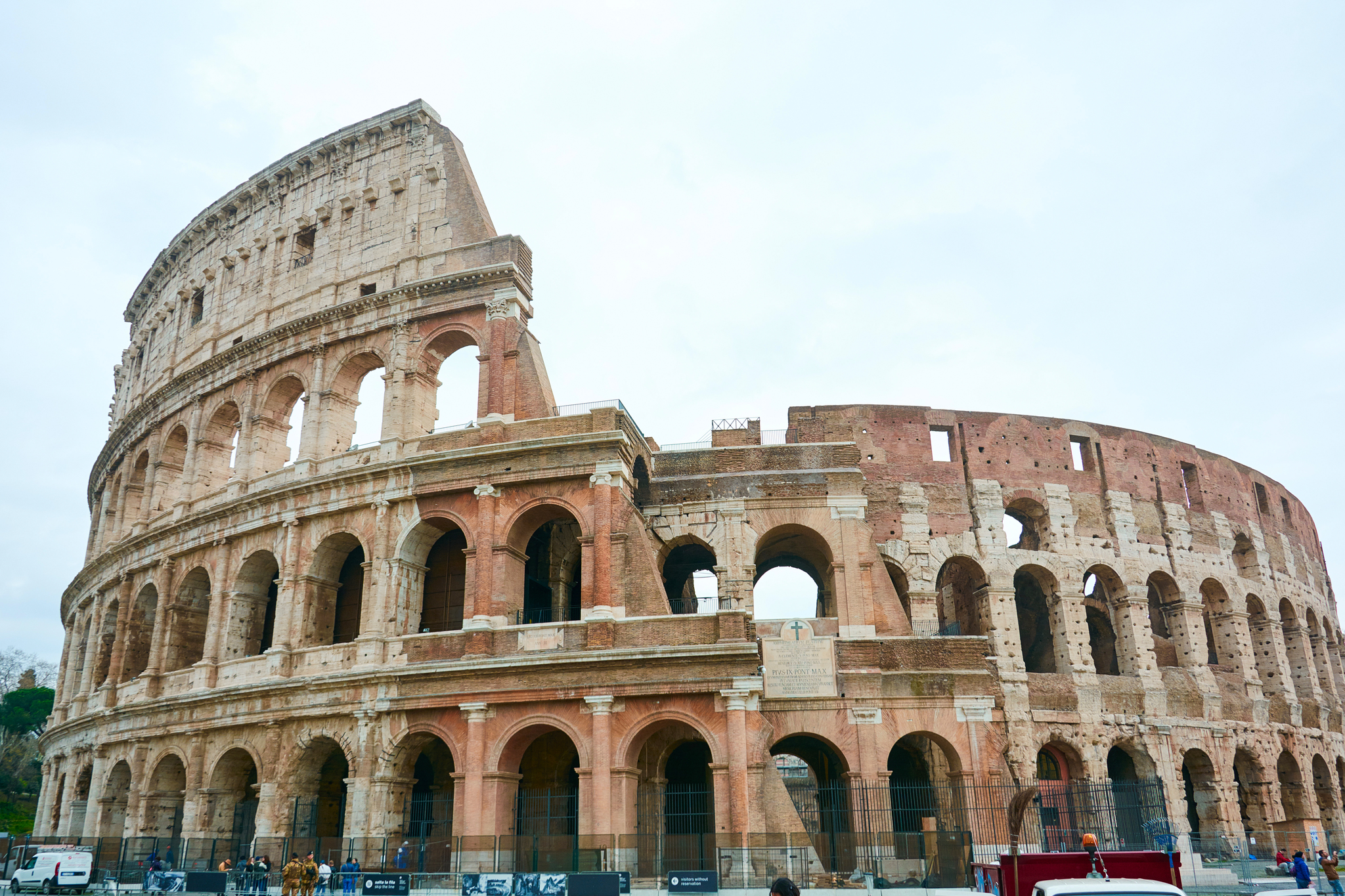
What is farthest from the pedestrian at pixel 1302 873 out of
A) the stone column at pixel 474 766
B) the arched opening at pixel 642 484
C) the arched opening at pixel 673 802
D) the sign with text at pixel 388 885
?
the sign with text at pixel 388 885

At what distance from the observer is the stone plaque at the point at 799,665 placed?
21328 mm

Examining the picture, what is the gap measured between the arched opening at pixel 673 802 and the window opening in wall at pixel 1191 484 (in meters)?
17.4

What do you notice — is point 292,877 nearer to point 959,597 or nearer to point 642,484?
point 642,484

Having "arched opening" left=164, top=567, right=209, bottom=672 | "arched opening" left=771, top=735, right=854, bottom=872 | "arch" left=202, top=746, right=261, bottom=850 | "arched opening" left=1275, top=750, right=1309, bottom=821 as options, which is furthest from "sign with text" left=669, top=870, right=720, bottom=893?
"arched opening" left=1275, top=750, right=1309, bottom=821

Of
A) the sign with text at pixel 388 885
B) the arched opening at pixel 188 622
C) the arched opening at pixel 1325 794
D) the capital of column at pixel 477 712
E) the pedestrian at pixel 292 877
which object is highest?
the arched opening at pixel 188 622

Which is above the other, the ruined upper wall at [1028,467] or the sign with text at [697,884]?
the ruined upper wall at [1028,467]

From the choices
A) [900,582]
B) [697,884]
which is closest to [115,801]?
[697,884]

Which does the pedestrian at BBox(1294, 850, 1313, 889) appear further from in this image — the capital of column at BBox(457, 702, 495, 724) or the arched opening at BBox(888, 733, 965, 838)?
the capital of column at BBox(457, 702, 495, 724)

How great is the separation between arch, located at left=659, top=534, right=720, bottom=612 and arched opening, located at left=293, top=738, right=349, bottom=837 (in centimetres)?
880

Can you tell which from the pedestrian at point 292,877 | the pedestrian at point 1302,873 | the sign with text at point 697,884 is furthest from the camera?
the sign with text at point 697,884

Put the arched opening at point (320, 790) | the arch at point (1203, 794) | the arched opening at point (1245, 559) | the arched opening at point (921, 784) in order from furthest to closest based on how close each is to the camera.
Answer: the arched opening at point (1245, 559)
the arch at point (1203, 794)
the arched opening at point (921, 784)
the arched opening at point (320, 790)

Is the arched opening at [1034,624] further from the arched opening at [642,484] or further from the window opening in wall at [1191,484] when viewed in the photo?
the arched opening at [642,484]

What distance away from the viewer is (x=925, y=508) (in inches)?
1017

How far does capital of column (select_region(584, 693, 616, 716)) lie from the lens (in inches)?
743
